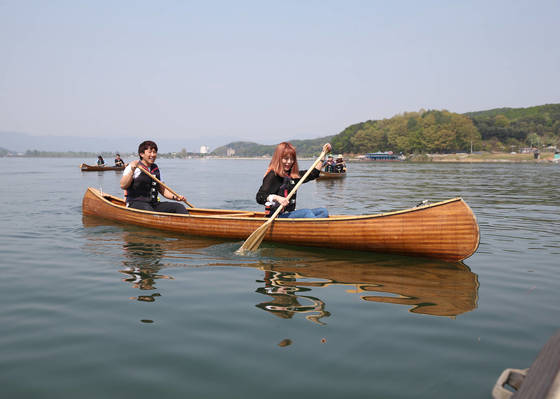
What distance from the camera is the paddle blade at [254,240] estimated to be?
7.57 m

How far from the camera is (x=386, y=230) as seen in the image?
6910 millimetres

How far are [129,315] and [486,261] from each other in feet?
18.2

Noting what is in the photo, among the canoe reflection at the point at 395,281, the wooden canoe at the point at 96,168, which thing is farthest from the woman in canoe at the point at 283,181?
the wooden canoe at the point at 96,168

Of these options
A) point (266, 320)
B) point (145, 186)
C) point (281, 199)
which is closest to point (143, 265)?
point (281, 199)

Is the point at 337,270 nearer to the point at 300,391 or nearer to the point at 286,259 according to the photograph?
the point at 286,259

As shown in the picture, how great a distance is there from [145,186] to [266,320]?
22.1 ft

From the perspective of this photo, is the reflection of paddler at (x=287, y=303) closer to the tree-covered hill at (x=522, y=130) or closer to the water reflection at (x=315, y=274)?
the water reflection at (x=315, y=274)

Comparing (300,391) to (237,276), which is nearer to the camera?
(300,391)

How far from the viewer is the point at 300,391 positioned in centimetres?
300

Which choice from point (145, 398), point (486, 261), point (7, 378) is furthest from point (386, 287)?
point (7, 378)

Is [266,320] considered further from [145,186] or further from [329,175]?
[329,175]

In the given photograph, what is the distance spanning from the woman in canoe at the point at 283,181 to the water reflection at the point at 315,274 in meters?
0.71

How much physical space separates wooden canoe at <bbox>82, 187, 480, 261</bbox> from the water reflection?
204 millimetres

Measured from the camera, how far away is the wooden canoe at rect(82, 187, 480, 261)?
640cm
